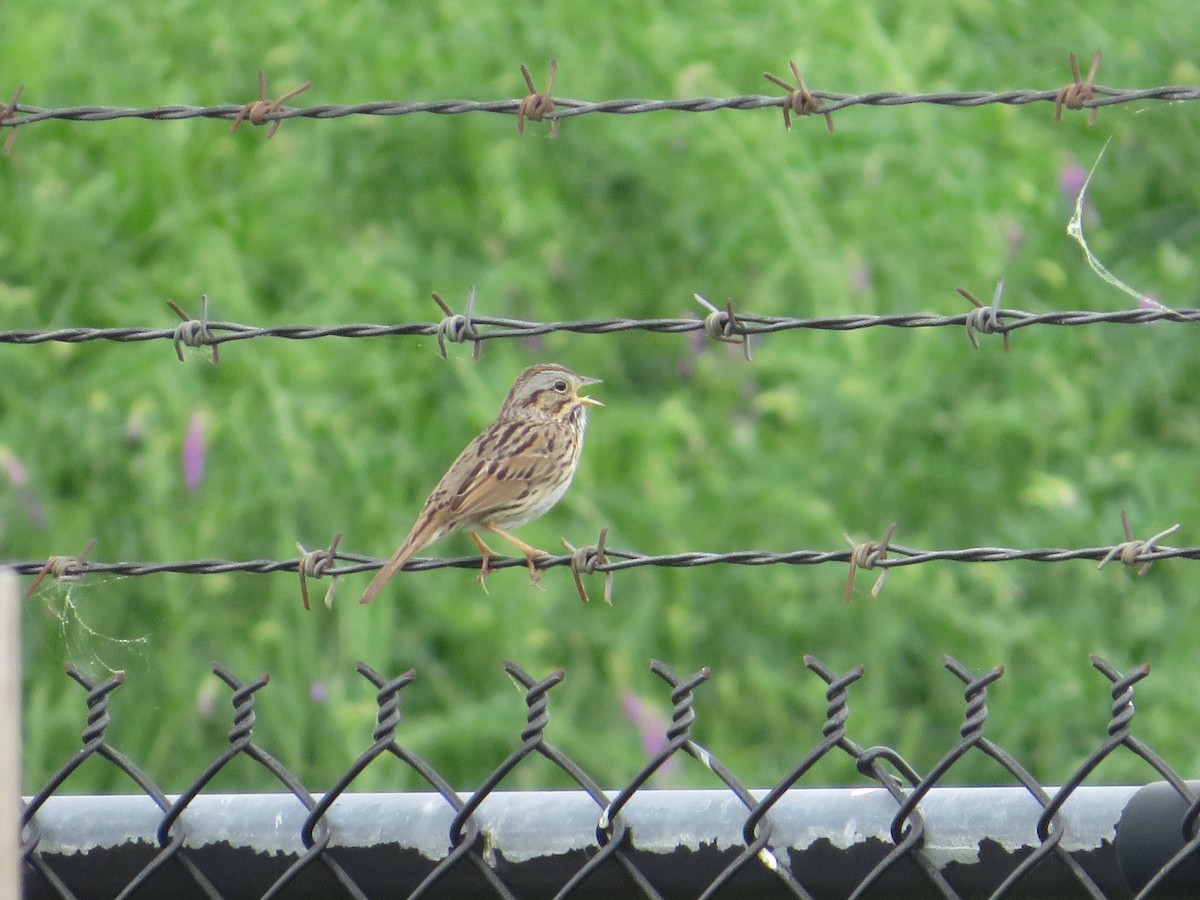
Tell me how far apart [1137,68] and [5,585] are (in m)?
6.51

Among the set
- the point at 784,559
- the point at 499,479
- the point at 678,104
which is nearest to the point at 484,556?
the point at 784,559

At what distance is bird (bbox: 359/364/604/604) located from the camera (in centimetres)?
534

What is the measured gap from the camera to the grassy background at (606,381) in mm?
6246

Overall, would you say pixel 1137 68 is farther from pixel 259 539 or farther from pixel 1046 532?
pixel 259 539

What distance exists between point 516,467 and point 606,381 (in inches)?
59.0

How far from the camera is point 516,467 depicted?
18.1ft

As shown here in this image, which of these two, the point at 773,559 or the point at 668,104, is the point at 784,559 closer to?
the point at 773,559

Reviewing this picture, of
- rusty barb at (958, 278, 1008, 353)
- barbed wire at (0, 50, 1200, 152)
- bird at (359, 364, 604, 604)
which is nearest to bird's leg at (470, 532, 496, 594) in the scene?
bird at (359, 364, 604, 604)

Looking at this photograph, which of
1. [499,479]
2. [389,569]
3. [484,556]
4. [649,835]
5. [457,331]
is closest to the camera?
[649,835]

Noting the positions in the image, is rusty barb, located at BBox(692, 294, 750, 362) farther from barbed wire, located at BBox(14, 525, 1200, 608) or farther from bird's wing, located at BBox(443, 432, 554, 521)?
bird's wing, located at BBox(443, 432, 554, 521)

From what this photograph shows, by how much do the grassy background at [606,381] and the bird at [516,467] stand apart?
654 mm

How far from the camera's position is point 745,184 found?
7.07 metres

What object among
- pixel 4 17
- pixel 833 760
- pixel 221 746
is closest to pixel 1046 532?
pixel 833 760

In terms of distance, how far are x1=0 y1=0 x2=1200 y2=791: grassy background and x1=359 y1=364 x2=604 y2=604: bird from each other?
654 millimetres
